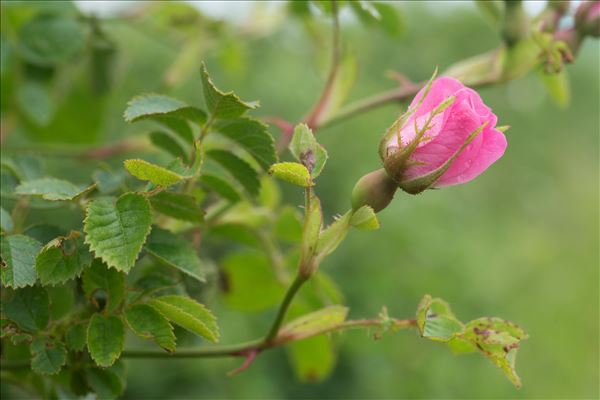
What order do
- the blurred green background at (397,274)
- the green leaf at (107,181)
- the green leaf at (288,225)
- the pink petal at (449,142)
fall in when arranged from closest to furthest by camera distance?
the pink petal at (449,142), the green leaf at (107,181), the green leaf at (288,225), the blurred green background at (397,274)

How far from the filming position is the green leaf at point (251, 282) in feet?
2.62

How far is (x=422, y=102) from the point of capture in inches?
16.5

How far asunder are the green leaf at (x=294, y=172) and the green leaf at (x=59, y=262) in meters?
0.11

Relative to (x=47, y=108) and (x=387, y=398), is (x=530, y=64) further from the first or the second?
(x=387, y=398)

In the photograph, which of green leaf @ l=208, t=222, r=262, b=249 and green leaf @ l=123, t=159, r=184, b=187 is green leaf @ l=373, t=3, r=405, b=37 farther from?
green leaf @ l=123, t=159, r=184, b=187

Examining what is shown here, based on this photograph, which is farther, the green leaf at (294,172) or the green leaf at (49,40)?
the green leaf at (49,40)

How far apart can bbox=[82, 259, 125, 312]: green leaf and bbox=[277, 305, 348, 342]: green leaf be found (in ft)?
0.37

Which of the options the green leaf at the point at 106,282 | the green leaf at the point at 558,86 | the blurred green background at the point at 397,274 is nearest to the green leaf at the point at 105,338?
the green leaf at the point at 106,282

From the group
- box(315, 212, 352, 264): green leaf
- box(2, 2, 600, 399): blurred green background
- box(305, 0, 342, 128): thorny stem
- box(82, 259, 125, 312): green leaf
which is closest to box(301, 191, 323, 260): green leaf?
box(315, 212, 352, 264): green leaf

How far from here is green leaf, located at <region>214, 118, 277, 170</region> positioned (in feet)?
1.59

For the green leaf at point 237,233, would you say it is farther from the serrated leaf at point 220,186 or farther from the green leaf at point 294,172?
the green leaf at point 294,172

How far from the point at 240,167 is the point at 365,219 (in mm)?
122

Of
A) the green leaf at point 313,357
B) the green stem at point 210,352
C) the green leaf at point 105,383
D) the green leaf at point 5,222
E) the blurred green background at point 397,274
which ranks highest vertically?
the green leaf at point 5,222

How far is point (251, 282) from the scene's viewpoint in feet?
2.63
